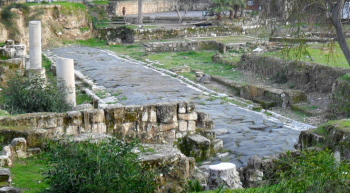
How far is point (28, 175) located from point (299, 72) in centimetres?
1088

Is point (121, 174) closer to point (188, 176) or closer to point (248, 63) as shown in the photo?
point (188, 176)

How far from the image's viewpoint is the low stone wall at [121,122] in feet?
26.8

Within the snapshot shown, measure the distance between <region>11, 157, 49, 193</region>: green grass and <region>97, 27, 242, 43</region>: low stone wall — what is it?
75.0 ft

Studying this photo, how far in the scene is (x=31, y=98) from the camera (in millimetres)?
10344

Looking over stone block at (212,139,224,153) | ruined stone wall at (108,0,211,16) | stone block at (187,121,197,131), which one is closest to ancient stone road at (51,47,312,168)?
stone block at (212,139,224,153)

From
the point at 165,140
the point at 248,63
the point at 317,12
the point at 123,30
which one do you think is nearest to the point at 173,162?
the point at 165,140

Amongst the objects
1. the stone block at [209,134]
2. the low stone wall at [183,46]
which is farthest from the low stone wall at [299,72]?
the low stone wall at [183,46]

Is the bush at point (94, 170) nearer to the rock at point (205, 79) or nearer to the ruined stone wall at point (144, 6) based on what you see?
the rock at point (205, 79)

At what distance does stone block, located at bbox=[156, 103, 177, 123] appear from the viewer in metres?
9.22

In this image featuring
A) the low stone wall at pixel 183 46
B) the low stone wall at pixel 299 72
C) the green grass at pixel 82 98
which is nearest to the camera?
the green grass at pixel 82 98

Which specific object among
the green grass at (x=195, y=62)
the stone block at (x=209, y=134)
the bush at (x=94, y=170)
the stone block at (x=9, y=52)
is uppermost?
the stone block at (x=9, y=52)

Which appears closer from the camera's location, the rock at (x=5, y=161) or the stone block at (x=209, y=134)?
the rock at (x=5, y=161)

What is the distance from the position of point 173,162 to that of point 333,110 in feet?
22.6

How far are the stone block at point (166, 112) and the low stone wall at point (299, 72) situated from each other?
6062 millimetres
